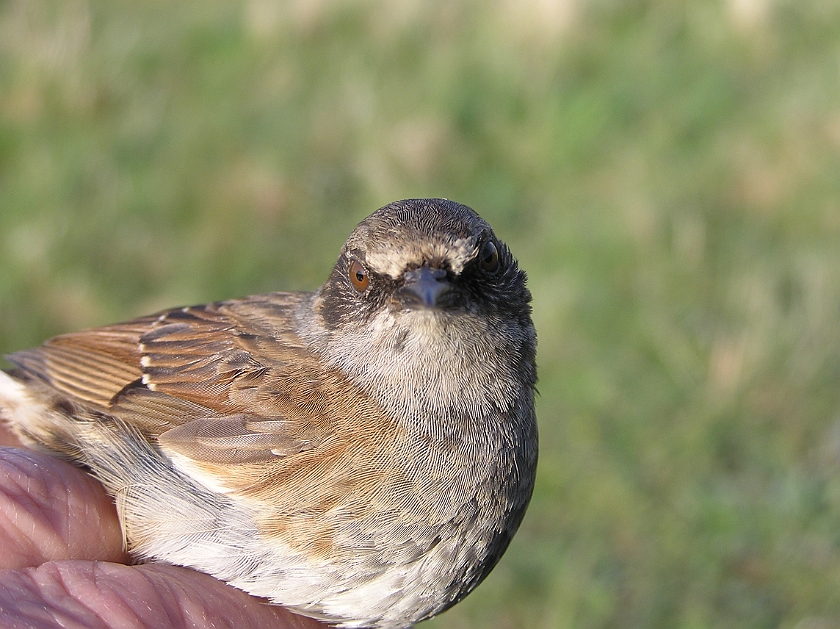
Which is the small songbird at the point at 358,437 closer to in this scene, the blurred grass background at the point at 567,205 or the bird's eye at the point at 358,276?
the bird's eye at the point at 358,276

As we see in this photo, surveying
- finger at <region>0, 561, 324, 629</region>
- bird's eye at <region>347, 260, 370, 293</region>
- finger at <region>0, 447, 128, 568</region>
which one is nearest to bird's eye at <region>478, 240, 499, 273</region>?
bird's eye at <region>347, 260, 370, 293</region>

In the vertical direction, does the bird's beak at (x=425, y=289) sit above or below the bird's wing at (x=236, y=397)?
above

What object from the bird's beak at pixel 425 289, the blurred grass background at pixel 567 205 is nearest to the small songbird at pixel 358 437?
the bird's beak at pixel 425 289

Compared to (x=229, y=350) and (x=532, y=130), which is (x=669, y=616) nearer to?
(x=229, y=350)

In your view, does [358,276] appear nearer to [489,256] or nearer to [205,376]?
[489,256]

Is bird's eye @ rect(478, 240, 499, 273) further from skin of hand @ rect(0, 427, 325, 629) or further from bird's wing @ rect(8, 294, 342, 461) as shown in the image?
skin of hand @ rect(0, 427, 325, 629)

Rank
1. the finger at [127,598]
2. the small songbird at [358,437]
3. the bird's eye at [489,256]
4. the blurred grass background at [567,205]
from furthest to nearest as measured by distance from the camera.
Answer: the blurred grass background at [567,205], the bird's eye at [489,256], the small songbird at [358,437], the finger at [127,598]
